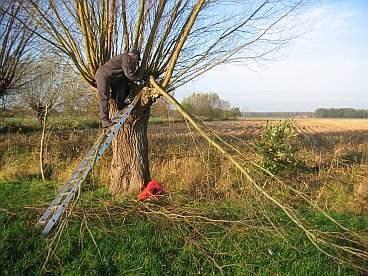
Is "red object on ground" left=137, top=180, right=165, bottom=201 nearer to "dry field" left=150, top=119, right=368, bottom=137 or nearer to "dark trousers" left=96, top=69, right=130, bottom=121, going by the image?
"dry field" left=150, top=119, right=368, bottom=137

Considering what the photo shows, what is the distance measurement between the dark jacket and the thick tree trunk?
1.04 m

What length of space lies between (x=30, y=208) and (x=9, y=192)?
2585 millimetres

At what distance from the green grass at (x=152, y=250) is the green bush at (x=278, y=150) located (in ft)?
11.1

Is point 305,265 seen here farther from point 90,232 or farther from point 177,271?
point 90,232

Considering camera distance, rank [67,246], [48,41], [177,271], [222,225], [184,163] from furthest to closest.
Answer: [184,163] < [48,41] < [222,225] < [67,246] < [177,271]

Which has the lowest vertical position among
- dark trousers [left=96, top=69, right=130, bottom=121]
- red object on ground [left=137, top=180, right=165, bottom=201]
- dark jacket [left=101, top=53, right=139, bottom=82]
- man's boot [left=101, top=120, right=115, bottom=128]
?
red object on ground [left=137, top=180, right=165, bottom=201]

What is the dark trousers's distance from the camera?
6688mm

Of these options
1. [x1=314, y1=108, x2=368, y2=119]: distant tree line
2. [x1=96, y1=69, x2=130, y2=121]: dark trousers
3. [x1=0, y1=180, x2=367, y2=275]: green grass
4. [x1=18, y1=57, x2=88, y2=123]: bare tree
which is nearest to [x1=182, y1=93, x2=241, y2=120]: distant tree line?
[x1=96, y1=69, x2=130, y2=121]: dark trousers

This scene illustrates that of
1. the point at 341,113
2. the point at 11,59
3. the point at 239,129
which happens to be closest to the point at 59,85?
the point at 11,59

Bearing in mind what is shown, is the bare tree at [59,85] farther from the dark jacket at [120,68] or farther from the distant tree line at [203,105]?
the distant tree line at [203,105]

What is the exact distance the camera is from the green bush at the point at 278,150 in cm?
915

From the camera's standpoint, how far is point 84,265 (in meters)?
4.49

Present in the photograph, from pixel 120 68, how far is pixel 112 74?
0.53 ft

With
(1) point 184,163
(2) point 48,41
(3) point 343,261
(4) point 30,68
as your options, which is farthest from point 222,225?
(4) point 30,68
